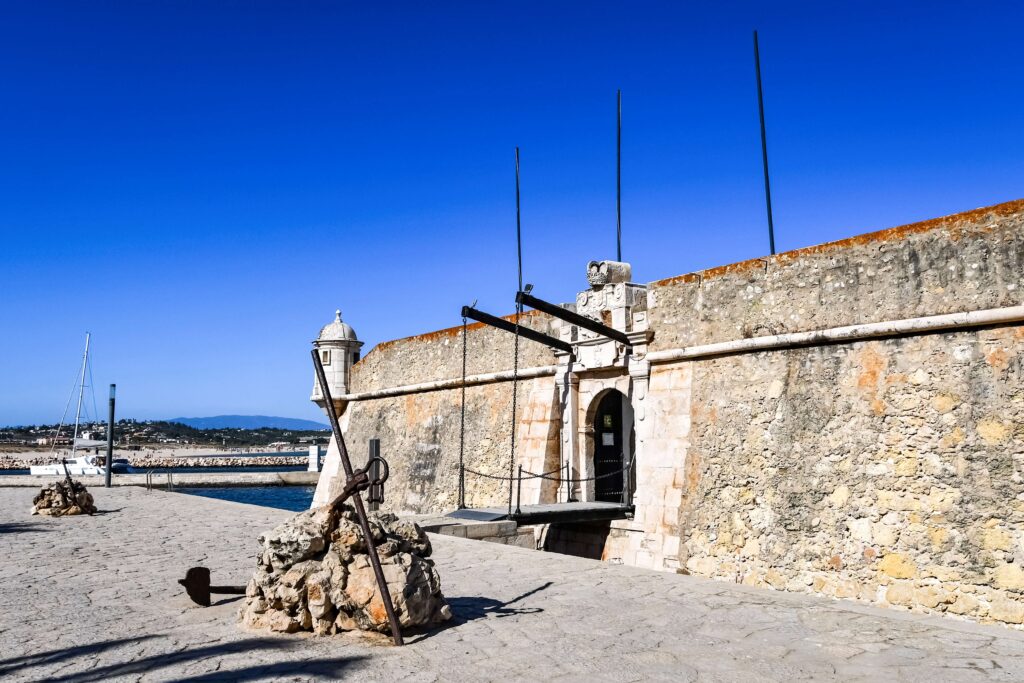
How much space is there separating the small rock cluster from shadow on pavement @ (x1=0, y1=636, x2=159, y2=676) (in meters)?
9.44

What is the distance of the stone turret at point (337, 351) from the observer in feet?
66.4

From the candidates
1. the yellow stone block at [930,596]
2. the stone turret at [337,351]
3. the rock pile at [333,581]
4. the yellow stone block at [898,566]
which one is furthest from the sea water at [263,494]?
the rock pile at [333,581]

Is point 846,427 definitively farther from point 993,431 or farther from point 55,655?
point 55,655

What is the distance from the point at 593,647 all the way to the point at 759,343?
570cm

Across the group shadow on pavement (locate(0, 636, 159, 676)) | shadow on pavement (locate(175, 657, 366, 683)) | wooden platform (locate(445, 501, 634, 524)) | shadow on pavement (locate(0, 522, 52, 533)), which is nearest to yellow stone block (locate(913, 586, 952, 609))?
wooden platform (locate(445, 501, 634, 524))

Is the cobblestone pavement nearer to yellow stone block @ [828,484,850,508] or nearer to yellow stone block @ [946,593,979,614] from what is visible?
yellow stone block @ [946,593,979,614]

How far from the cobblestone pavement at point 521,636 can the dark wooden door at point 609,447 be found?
4.71 m

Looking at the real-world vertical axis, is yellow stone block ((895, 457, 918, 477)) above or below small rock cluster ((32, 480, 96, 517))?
above

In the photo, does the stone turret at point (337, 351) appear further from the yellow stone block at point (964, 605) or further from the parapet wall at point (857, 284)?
the yellow stone block at point (964, 605)

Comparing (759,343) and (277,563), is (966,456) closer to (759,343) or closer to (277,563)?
(759,343)

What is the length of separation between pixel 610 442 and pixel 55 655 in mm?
9362

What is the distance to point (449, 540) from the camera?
1002 cm

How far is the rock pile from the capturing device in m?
5.43

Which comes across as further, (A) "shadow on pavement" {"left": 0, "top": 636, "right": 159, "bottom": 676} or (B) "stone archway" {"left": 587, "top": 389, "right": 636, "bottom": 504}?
(B) "stone archway" {"left": 587, "top": 389, "right": 636, "bottom": 504}
